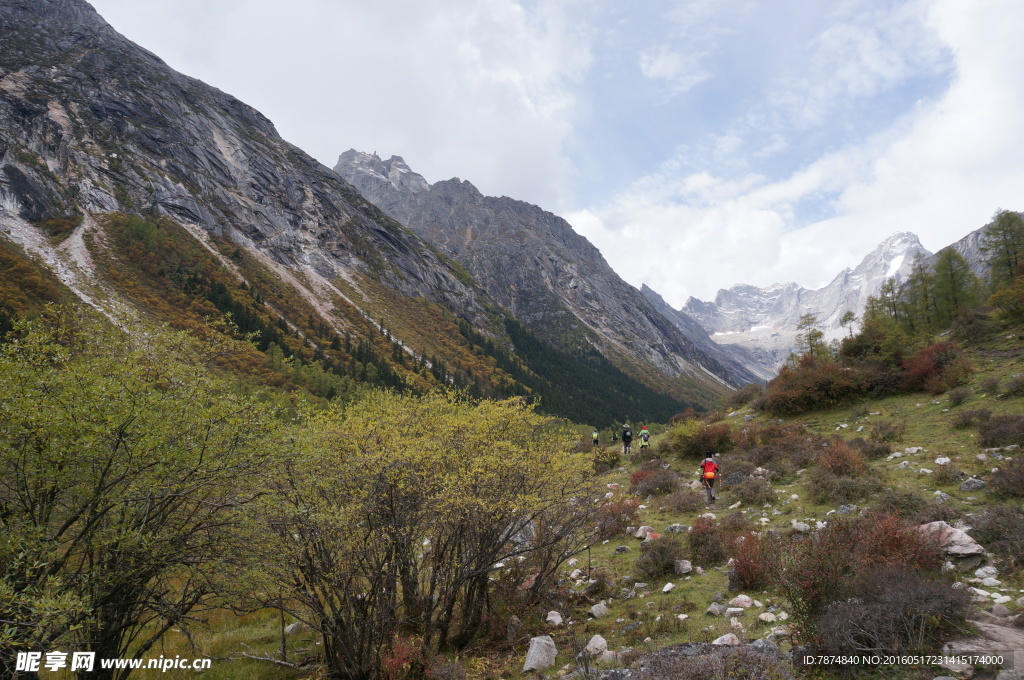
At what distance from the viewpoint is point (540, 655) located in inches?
351

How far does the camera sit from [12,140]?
89.5m

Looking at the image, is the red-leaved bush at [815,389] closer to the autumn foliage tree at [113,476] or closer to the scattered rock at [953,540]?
the scattered rock at [953,540]

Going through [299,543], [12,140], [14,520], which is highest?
[12,140]

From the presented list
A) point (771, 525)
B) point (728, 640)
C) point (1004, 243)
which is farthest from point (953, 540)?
point (1004, 243)

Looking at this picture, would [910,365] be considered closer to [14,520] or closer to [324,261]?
[14,520]

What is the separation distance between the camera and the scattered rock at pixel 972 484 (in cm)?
1095

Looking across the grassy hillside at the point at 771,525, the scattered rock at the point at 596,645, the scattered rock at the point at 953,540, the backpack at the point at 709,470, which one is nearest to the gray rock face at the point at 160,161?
the grassy hillside at the point at 771,525

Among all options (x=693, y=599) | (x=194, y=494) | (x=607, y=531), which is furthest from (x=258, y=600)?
(x=607, y=531)

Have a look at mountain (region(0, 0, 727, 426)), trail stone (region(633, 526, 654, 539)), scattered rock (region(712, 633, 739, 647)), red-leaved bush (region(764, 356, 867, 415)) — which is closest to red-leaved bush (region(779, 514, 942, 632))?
scattered rock (region(712, 633, 739, 647))

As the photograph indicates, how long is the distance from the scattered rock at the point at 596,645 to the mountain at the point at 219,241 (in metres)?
55.4

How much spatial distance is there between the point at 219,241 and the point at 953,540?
13599 centimetres

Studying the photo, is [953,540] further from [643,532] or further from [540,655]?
[643,532]

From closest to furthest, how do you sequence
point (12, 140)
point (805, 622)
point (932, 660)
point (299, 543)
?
point (932, 660) → point (805, 622) → point (299, 543) → point (12, 140)

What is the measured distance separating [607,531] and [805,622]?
31.0 ft
